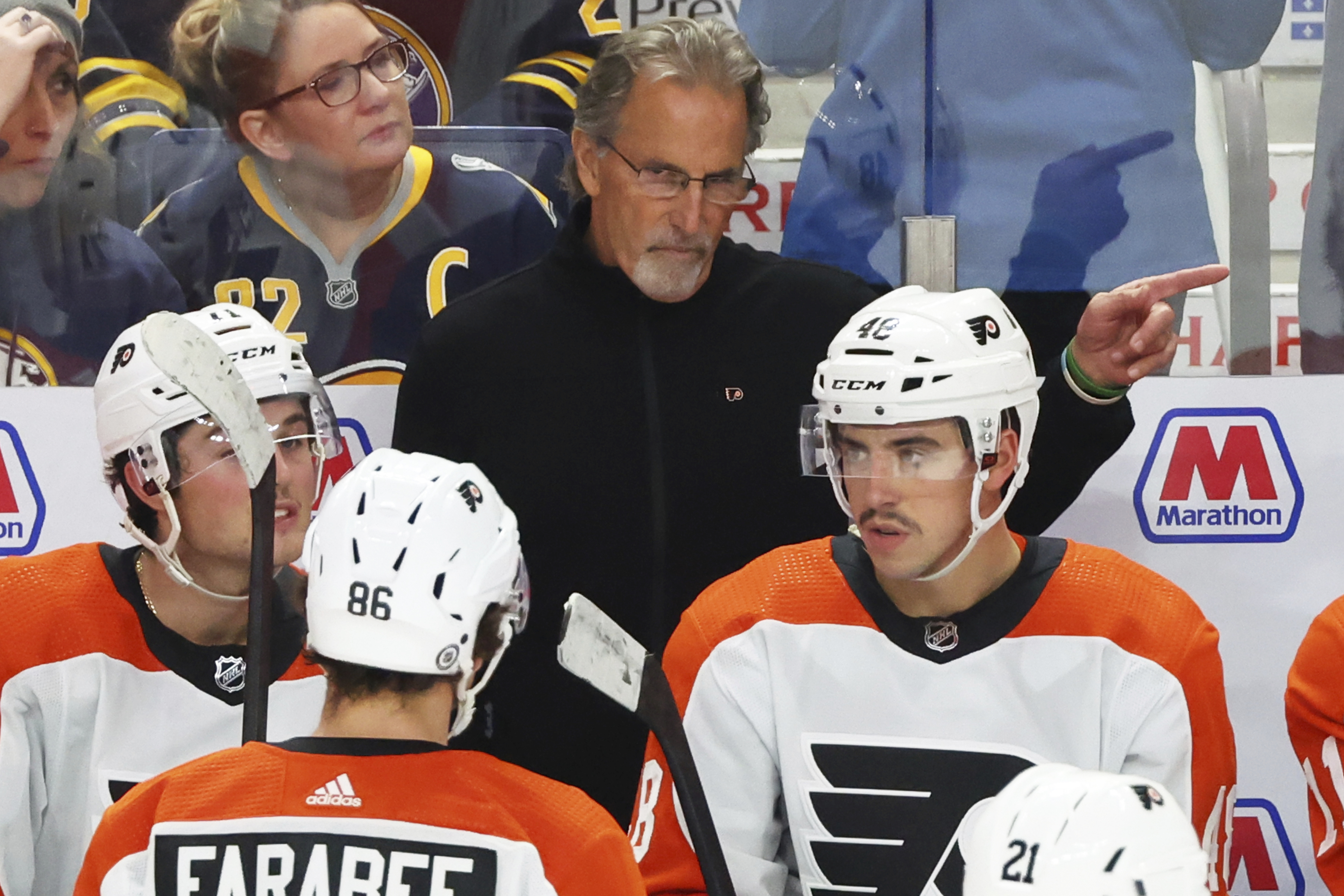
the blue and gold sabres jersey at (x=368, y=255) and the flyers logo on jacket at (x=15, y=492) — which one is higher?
the blue and gold sabres jersey at (x=368, y=255)

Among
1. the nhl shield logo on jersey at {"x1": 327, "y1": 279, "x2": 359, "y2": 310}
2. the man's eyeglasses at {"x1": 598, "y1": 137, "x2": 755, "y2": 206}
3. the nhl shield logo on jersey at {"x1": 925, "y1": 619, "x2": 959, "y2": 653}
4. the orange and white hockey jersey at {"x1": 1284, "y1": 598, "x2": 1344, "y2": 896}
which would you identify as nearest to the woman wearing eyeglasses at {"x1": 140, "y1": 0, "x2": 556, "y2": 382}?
the nhl shield logo on jersey at {"x1": 327, "y1": 279, "x2": 359, "y2": 310}

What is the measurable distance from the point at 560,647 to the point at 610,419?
1082mm

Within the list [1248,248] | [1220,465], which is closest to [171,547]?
[1220,465]

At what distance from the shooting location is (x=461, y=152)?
2.91m

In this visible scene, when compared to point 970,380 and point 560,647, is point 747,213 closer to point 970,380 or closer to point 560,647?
point 970,380

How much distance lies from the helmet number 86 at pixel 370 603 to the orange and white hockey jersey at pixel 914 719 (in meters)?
0.66

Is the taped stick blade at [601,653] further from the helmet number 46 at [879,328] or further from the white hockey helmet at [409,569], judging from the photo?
the helmet number 46 at [879,328]

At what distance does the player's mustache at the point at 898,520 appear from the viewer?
7.16 ft

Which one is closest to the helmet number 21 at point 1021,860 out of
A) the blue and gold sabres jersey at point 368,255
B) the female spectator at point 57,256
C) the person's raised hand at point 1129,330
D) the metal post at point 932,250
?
the person's raised hand at point 1129,330

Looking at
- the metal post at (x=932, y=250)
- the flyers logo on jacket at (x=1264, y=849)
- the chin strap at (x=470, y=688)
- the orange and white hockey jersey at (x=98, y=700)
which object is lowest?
the flyers logo on jacket at (x=1264, y=849)

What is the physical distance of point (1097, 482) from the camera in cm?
289

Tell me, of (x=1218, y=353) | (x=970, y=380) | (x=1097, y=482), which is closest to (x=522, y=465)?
(x=970, y=380)

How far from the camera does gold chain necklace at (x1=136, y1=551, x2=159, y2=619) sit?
2.29 m

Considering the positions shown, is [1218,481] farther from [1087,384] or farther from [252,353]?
[252,353]
